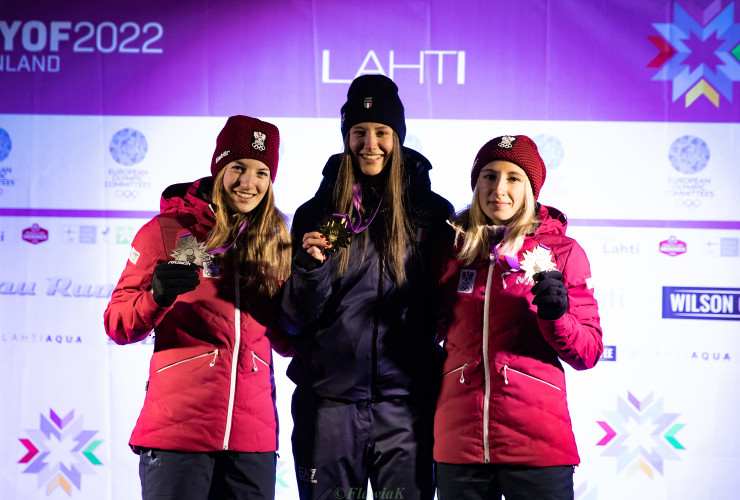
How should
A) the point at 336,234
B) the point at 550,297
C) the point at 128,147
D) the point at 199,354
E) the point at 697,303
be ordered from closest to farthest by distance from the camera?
the point at 550,297 < the point at 336,234 < the point at 199,354 < the point at 697,303 < the point at 128,147

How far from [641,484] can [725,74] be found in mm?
1793

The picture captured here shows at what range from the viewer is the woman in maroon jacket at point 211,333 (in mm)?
1815

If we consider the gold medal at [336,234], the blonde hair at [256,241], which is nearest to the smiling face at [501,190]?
the gold medal at [336,234]

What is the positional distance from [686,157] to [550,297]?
1.64 meters

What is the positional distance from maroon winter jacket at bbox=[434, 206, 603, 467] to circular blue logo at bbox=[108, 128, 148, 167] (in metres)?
1.78

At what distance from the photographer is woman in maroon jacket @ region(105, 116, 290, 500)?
182 centimetres

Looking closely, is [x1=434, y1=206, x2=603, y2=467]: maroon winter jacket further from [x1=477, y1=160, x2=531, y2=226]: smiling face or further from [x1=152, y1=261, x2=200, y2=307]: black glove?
[x1=152, y1=261, x2=200, y2=307]: black glove

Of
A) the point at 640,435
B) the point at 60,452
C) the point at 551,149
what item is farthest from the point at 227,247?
the point at 640,435

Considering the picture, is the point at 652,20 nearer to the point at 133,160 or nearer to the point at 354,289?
the point at 354,289

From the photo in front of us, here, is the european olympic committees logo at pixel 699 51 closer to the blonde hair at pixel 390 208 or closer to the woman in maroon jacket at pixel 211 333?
the blonde hair at pixel 390 208

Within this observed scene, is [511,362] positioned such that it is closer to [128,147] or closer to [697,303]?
[697,303]

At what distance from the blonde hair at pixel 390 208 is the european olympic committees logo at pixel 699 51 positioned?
4.97 ft

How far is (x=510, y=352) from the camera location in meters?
1.83

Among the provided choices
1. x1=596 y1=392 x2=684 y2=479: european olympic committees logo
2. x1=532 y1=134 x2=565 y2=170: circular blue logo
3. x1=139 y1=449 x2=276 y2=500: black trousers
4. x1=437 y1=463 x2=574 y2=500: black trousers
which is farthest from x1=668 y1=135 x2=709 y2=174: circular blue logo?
x1=139 y1=449 x2=276 y2=500: black trousers
